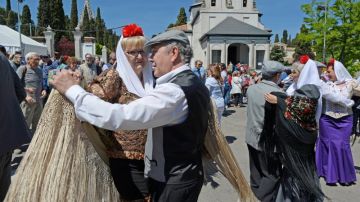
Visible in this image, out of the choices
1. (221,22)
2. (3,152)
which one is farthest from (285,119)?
(221,22)

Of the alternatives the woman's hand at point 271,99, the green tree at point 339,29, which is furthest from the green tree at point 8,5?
the woman's hand at point 271,99

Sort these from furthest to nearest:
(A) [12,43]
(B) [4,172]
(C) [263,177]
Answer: (A) [12,43]
(C) [263,177]
(B) [4,172]

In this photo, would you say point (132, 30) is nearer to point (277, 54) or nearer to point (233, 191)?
point (233, 191)

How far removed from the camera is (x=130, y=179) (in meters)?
2.44

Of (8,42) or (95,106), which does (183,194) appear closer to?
(95,106)

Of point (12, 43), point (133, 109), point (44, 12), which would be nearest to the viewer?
point (133, 109)

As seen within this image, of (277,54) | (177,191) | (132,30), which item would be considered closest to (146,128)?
(177,191)

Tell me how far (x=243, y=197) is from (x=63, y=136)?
4.07ft

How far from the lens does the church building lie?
5500 centimetres

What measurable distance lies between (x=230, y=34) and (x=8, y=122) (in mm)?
53542

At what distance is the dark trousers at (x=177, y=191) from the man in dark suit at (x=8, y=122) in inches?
71.0

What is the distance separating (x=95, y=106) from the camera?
68.7 inches

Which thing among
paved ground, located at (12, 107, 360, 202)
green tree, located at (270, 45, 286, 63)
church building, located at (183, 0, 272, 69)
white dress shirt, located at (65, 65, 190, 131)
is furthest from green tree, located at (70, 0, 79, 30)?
white dress shirt, located at (65, 65, 190, 131)

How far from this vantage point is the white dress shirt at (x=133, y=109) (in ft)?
5.75
